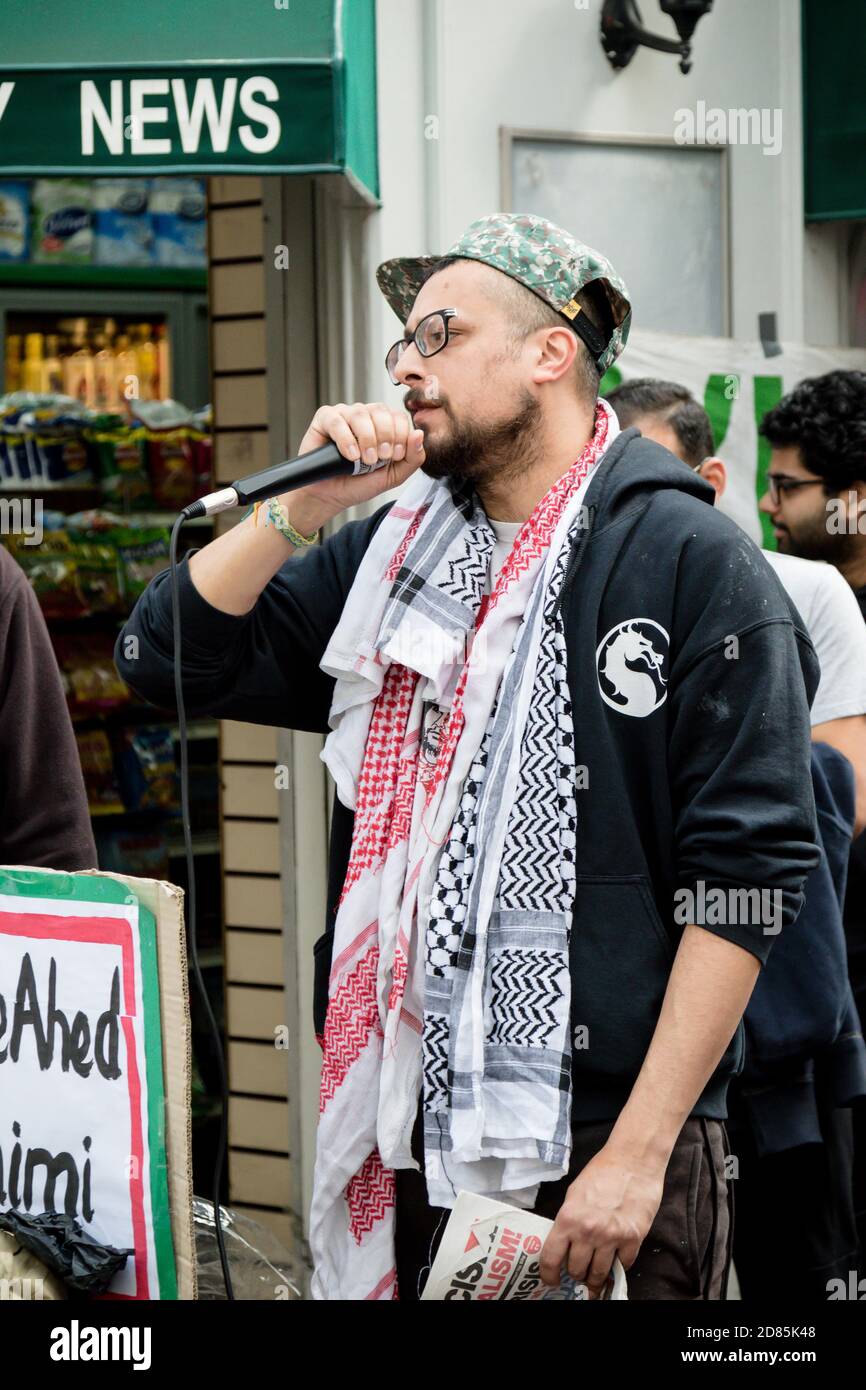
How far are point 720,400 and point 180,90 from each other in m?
1.77

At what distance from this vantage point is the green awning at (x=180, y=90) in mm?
2953

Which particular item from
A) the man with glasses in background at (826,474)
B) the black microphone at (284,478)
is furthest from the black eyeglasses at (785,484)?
the black microphone at (284,478)

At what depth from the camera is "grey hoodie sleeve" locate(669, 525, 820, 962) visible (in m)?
1.84

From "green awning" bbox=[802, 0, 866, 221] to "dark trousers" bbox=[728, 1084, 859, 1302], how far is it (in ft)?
8.35

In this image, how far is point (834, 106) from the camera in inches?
161

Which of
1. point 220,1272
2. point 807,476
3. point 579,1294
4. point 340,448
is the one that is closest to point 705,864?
point 579,1294

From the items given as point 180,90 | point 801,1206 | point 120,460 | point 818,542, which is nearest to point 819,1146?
point 801,1206

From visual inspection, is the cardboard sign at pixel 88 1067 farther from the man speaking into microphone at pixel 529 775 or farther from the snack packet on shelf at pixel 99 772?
the snack packet on shelf at pixel 99 772

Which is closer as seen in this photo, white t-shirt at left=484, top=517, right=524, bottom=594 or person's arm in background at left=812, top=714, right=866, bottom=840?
white t-shirt at left=484, top=517, right=524, bottom=594

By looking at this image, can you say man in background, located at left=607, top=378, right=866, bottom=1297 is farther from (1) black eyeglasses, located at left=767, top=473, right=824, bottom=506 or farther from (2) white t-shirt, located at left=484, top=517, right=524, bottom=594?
(2) white t-shirt, located at left=484, top=517, right=524, bottom=594

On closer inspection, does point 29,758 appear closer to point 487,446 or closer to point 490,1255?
point 487,446

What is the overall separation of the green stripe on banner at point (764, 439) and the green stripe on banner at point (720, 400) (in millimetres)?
71

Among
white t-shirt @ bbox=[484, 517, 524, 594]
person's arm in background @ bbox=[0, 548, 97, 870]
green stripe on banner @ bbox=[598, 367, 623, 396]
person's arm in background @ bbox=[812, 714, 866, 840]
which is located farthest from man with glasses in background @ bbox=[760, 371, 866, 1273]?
person's arm in background @ bbox=[0, 548, 97, 870]
